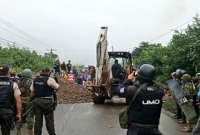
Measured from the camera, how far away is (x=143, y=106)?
287 inches

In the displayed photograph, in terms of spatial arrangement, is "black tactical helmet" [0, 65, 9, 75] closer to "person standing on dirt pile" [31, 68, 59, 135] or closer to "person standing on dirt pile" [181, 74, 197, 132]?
"person standing on dirt pile" [31, 68, 59, 135]

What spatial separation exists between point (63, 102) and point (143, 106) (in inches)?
778

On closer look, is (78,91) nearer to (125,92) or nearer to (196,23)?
(196,23)

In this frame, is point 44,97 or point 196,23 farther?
point 196,23

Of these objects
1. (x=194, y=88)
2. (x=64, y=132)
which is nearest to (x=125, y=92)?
(x=64, y=132)

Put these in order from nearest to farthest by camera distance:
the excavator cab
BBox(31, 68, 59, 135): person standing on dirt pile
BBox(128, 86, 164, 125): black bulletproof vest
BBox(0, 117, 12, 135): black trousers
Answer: BBox(128, 86, 164, 125): black bulletproof vest
BBox(0, 117, 12, 135): black trousers
BBox(31, 68, 59, 135): person standing on dirt pile
the excavator cab

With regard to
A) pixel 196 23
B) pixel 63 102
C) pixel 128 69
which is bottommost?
pixel 63 102

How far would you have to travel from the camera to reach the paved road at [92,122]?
15477 mm

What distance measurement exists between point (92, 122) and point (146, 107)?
35.4ft

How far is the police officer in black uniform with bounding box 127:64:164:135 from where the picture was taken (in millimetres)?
7293

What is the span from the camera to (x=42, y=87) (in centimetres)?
1205

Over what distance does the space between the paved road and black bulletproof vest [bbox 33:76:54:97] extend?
10.00 feet

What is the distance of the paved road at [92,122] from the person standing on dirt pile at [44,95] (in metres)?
2.70

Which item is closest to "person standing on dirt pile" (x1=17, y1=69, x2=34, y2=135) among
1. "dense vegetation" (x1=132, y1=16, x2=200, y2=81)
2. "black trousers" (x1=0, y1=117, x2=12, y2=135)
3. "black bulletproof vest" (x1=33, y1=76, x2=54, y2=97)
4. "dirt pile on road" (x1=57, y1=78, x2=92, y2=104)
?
"black bulletproof vest" (x1=33, y1=76, x2=54, y2=97)
